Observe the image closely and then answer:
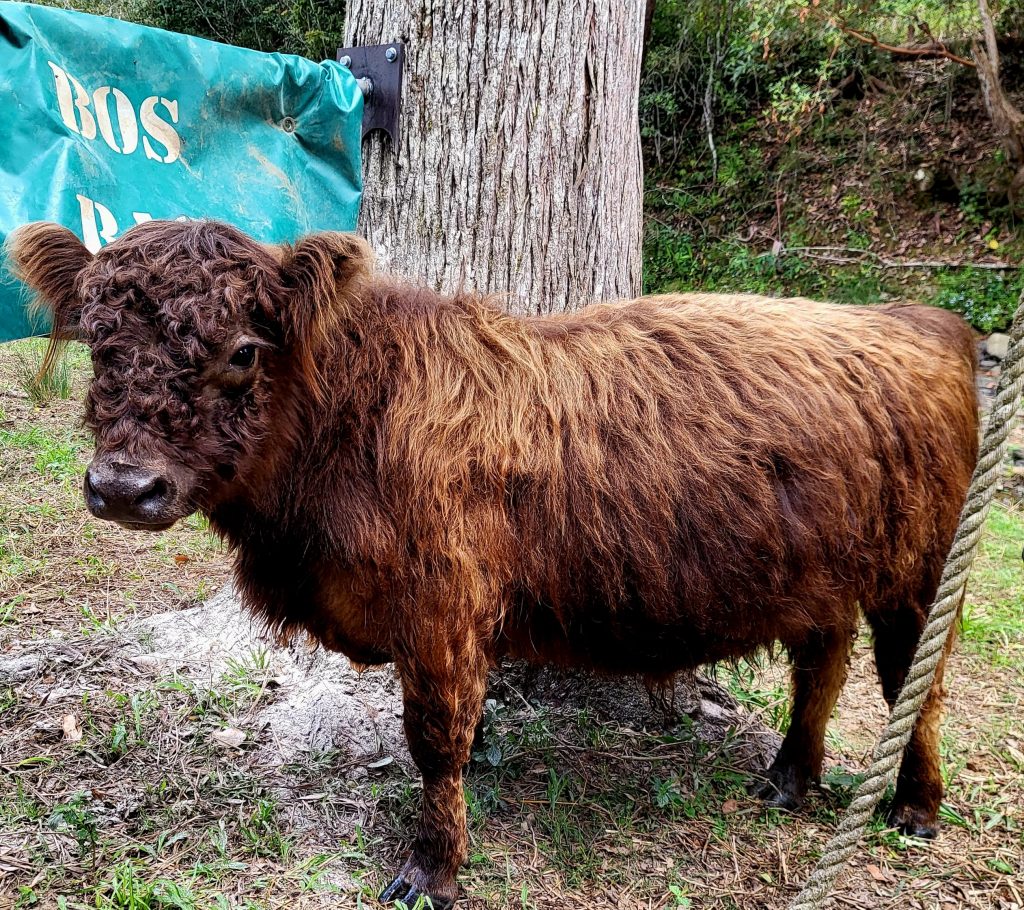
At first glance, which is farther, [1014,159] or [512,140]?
[1014,159]

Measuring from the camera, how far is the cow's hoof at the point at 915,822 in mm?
3217

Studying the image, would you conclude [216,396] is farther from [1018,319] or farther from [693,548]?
[1018,319]

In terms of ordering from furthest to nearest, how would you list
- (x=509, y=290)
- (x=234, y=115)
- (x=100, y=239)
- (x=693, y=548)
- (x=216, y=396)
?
(x=509, y=290) < (x=234, y=115) < (x=100, y=239) < (x=693, y=548) < (x=216, y=396)

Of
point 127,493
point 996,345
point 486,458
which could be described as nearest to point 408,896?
point 486,458

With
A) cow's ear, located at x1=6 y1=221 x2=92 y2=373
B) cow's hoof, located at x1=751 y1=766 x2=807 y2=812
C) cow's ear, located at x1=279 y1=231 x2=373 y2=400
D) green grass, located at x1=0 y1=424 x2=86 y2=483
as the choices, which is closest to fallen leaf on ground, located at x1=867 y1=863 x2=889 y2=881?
cow's hoof, located at x1=751 y1=766 x2=807 y2=812

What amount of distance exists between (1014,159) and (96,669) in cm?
1252

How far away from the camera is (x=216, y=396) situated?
7.13ft

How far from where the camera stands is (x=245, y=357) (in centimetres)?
223

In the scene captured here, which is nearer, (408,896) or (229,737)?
(408,896)

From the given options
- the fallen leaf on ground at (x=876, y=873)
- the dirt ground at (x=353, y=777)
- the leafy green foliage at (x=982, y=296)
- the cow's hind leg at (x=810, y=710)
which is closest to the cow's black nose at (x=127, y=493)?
the dirt ground at (x=353, y=777)

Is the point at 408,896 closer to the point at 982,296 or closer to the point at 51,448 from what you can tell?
the point at 51,448

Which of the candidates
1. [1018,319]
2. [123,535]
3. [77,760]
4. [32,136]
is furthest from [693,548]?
[123,535]

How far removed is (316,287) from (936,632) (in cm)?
197

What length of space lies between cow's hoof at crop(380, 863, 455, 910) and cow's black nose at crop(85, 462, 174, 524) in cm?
151
